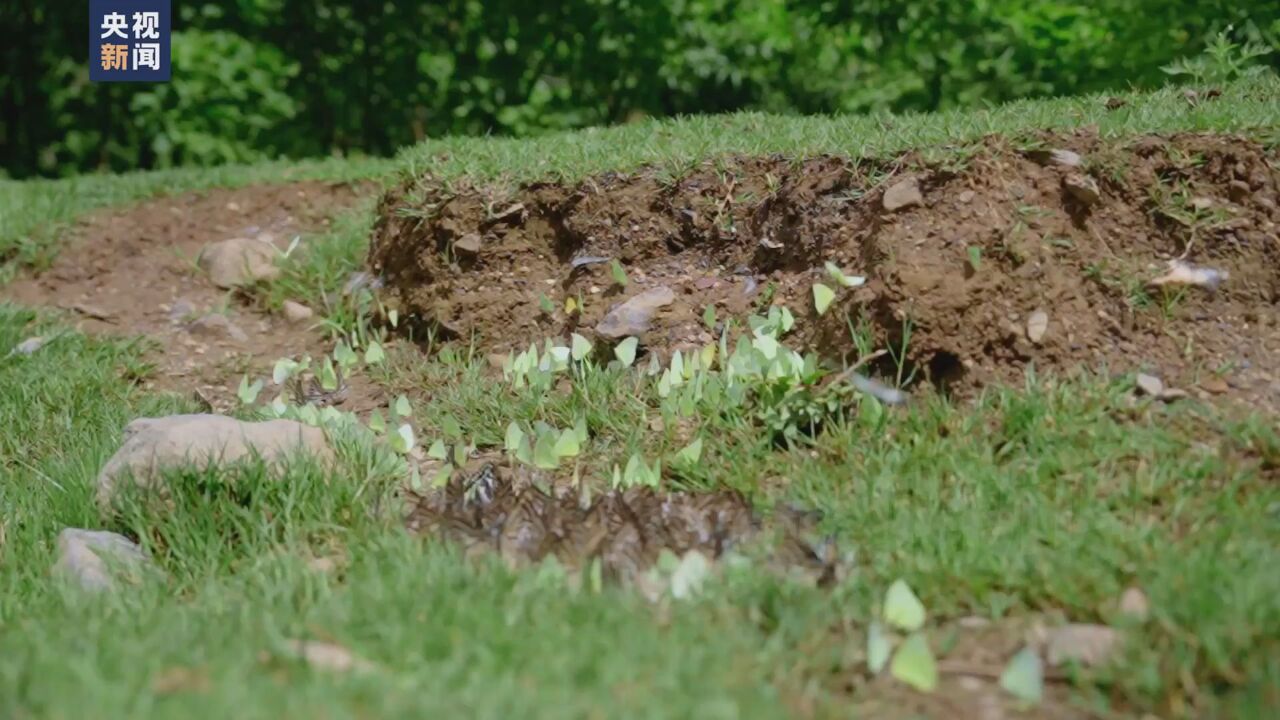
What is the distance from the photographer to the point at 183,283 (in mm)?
5152

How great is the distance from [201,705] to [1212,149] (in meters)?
2.73

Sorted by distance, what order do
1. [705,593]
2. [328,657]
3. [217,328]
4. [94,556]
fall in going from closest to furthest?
[328,657]
[705,593]
[94,556]
[217,328]

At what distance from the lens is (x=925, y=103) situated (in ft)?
22.5

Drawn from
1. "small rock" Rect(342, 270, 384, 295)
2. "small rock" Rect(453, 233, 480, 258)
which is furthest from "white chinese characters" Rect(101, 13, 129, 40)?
"small rock" Rect(453, 233, 480, 258)

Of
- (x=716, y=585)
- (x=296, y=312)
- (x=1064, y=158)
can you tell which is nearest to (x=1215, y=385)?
(x=1064, y=158)

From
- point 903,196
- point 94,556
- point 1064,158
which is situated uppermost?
point 1064,158

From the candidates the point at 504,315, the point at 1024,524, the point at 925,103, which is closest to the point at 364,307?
the point at 504,315

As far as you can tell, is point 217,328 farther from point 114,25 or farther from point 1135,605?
point 1135,605

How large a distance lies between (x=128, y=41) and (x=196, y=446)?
185 inches

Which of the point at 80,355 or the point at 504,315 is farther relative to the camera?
the point at 80,355

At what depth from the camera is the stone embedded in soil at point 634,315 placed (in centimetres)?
378

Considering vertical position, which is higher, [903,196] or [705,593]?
[903,196]

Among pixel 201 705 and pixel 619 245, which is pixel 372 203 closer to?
pixel 619 245

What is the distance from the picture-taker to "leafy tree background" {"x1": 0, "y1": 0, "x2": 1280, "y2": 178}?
272 inches
